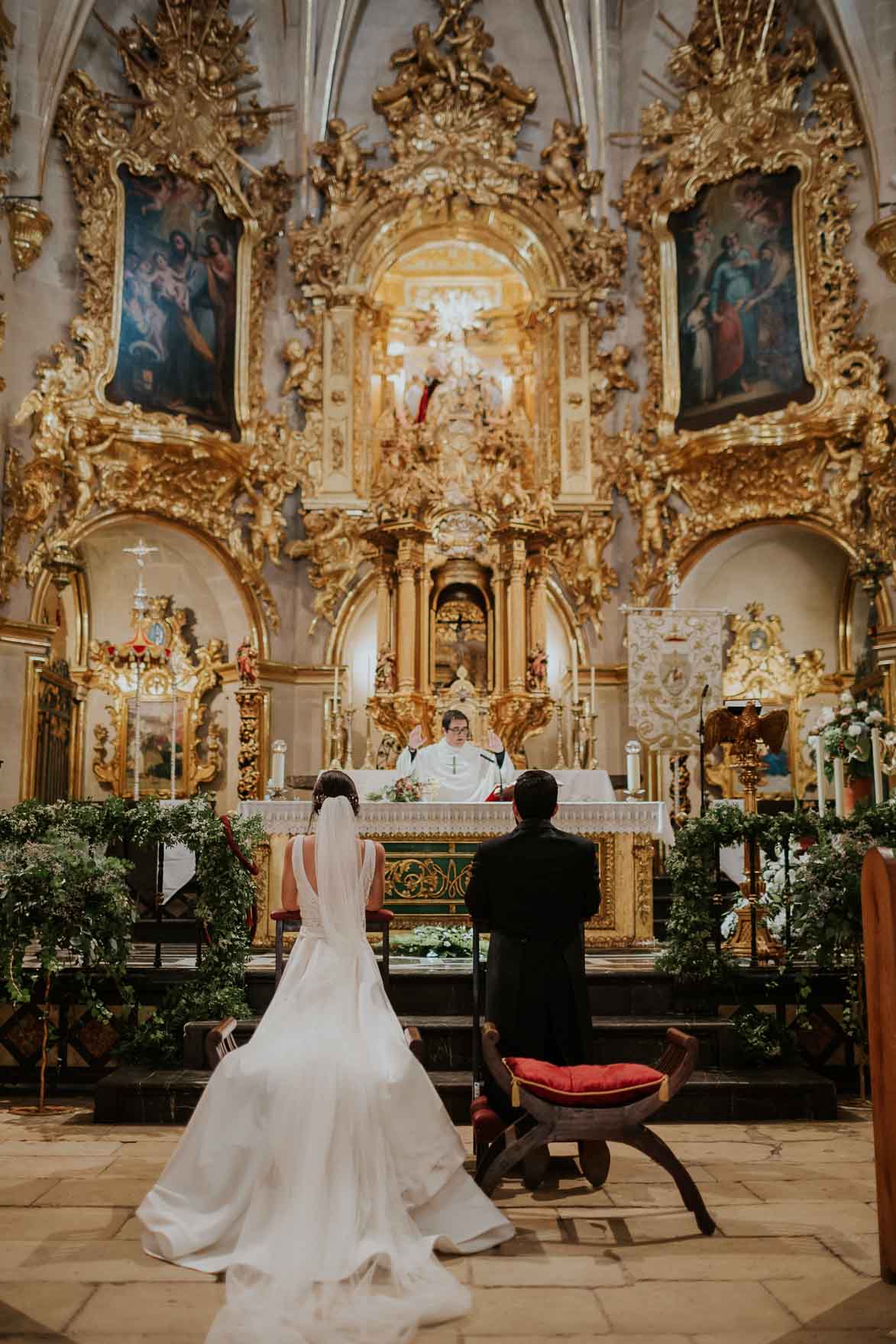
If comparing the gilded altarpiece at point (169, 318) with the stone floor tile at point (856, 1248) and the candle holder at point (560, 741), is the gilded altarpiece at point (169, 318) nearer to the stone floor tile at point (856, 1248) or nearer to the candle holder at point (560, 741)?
the candle holder at point (560, 741)

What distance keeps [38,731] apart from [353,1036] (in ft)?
34.0

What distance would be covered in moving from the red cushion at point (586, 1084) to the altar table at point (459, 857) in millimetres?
4576

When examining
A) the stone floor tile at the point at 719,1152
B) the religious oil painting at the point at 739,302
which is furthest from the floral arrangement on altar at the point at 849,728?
the religious oil painting at the point at 739,302

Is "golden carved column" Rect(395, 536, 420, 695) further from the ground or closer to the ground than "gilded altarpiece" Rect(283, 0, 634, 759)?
closer to the ground

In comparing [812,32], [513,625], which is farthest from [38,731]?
[812,32]

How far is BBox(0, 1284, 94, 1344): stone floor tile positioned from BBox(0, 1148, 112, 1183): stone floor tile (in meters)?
1.47

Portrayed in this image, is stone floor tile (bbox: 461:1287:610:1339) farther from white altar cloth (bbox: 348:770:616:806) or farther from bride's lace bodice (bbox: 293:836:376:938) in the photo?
white altar cloth (bbox: 348:770:616:806)

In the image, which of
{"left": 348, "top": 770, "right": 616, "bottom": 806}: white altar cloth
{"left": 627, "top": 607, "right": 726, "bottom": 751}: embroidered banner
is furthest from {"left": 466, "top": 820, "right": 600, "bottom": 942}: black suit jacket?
{"left": 627, "top": 607, "right": 726, "bottom": 751}: embroidered banner

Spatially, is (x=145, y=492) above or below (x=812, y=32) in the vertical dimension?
below

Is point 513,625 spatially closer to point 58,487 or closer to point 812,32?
point 58,487

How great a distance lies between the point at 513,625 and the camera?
1432 cm

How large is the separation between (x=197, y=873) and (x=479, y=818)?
2718mm

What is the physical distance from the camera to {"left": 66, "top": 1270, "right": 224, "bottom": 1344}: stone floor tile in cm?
350

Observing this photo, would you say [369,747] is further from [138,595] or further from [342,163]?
[342,163]
